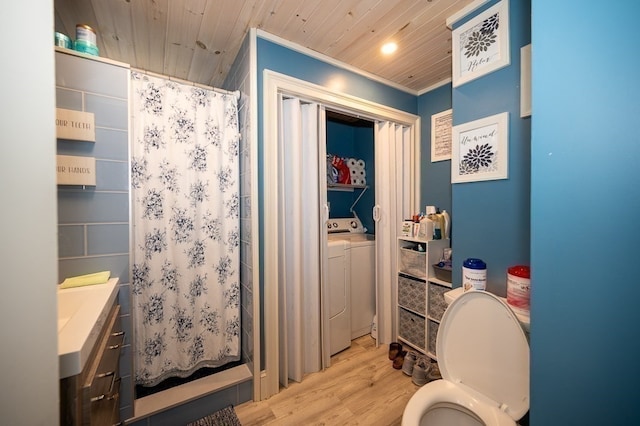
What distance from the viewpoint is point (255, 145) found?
148 centimetres

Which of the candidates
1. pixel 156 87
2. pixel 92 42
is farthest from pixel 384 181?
pixel 92 42

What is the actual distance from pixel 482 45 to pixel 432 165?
1.08 m

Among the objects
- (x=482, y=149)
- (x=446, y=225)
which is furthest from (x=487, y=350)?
(x=446, y=225)

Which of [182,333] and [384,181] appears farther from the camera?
[384,181]

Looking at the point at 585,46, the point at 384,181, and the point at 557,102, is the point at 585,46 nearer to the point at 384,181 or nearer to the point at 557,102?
the point at 557,102

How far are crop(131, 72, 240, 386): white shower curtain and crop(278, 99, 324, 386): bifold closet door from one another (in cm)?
34

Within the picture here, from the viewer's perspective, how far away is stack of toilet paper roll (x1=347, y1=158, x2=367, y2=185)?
261cm

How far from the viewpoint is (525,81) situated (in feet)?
3.48

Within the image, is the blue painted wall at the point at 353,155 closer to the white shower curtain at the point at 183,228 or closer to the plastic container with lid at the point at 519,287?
the white shower curtain at the point at 183,228

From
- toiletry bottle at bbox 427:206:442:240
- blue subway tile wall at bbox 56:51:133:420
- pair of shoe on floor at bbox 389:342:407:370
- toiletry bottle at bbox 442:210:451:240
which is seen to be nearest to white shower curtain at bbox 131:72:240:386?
blue subway tile wall at bbox 56:51:133:420

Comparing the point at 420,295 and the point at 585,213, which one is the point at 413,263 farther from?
the point at 585,213

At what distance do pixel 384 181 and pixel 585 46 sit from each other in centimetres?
157

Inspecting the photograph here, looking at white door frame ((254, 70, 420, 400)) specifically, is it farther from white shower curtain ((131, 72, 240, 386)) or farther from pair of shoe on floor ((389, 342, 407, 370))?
pair of shoe on floor ((389, 342, 407, 370))

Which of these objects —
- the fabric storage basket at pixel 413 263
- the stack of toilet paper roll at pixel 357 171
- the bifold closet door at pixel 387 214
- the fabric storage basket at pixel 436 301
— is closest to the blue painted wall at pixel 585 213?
the fabric storage basket at pixel 436 301
